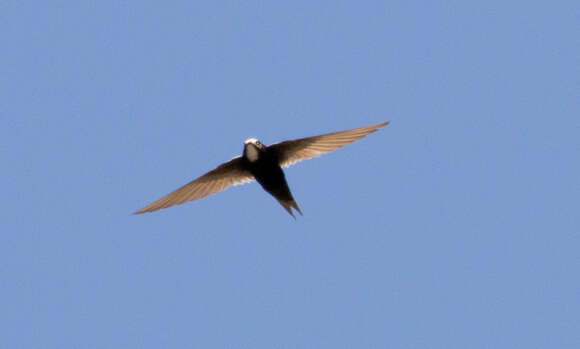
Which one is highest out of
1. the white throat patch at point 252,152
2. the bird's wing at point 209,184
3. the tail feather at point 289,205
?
the bird's wing at point 209,184

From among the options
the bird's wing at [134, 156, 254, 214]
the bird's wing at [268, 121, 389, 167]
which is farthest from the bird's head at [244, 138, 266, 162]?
the bird's wing at [134, 156, 254, 214]

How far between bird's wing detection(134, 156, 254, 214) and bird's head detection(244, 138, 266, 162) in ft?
1.03

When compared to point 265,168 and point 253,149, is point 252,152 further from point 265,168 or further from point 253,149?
point 265,168

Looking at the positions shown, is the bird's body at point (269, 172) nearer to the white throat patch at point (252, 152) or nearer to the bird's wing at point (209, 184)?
the white throat patch at point (252, 152)

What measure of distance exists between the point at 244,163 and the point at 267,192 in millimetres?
396

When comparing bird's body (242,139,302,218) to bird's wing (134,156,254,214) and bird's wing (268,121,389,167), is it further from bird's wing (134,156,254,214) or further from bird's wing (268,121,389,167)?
bird's wing (134,156,254,214)

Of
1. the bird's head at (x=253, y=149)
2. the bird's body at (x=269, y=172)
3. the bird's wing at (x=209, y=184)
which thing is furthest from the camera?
the bird's wing at (x=209, y=184)

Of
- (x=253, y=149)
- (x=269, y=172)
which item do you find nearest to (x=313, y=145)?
(x=269, y=172)

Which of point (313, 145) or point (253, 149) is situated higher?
point (253, 149)

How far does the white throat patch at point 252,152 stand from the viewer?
1094 centimetres

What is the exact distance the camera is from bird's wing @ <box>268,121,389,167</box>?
35.0ft

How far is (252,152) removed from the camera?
11000 millimetres

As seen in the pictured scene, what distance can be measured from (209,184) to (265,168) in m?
0.85

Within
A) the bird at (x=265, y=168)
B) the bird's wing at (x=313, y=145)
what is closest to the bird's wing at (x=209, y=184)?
the bird at (x=265, y=168)
